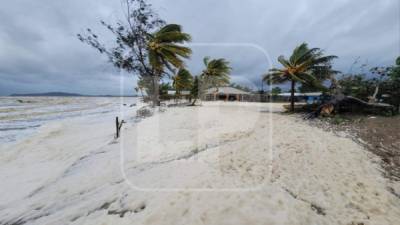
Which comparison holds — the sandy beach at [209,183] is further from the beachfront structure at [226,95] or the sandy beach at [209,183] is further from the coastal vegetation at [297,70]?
the beachfront structure at [226,95]

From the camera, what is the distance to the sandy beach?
3271 millimetres

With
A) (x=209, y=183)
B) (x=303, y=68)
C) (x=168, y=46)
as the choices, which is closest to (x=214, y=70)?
(x=168, y=46)

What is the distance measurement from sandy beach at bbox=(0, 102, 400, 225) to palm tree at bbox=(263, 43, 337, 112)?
6704 millimetres

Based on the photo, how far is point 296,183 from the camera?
4109 millimetres

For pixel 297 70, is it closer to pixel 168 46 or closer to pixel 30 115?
pixel 168 46

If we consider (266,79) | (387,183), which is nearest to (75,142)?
(387,183)

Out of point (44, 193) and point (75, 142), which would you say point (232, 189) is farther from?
point (75, 142)

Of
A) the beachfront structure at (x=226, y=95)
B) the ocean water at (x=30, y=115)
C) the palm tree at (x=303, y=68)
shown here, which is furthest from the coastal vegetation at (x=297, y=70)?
the beachfront structure at (x=226, y=95)

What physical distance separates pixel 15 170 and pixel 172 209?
684cm

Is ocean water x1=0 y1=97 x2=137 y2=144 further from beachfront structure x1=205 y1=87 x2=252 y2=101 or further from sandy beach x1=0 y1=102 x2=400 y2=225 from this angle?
beachfront structure x1=205 y1=87 x2=252 y2=101

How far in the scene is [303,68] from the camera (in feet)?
45.2

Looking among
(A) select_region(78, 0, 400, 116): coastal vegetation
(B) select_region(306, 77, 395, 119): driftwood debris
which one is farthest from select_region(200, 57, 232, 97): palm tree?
(B) select_region(306, 77, 395, 119): driftwood debris

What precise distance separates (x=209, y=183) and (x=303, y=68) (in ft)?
40.7

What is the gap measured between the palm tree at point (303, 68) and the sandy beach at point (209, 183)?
6.70 meters
